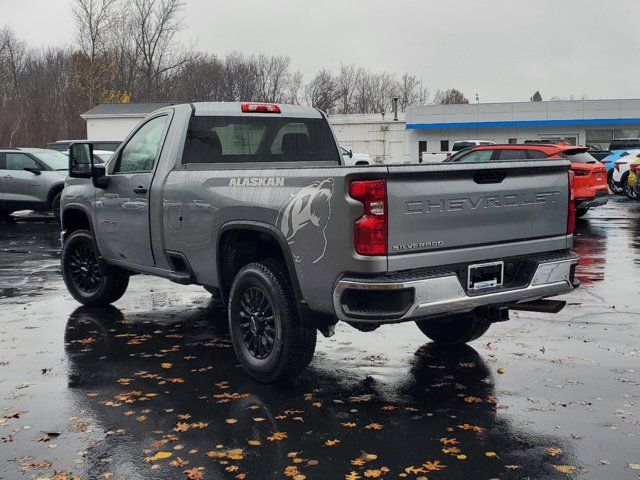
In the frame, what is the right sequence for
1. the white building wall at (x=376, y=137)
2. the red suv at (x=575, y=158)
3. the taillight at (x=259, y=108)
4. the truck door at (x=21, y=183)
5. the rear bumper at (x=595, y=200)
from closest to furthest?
1. the taillight at (x=259, y=108)
2. the red suv at (x=575, y=158)
3. the rear bumper at (x=595, y=200)
4. the truck door at (x=21, y=183)
5. the white building wall at (x=376, y=137)

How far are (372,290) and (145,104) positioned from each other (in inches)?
2109

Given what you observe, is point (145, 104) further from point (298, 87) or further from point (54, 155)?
point (298, 87)

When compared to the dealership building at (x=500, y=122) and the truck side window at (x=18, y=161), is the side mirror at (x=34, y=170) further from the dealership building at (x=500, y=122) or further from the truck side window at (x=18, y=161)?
the dealership building at (x=500, y=122)

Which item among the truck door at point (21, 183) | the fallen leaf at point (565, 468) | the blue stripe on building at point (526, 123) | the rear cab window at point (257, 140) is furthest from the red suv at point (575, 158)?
the blue stripe on building at point (526, 123)

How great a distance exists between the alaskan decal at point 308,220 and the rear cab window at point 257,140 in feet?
6.12

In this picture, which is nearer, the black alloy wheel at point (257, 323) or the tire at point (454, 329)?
the black alloy wheel at point (257, 323)

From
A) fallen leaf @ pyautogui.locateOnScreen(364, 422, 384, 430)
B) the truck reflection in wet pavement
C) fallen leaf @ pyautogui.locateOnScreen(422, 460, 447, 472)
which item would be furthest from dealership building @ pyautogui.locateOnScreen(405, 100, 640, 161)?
fallen leaf @ pyautogui.locateOnScreen(422, 460, 447, 472)

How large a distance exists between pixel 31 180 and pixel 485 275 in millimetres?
16738

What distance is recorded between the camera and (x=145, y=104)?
56000 millimetres

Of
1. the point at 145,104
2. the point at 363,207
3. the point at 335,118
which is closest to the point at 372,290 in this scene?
the point at 363,207

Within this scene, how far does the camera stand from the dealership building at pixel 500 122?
54.5 m

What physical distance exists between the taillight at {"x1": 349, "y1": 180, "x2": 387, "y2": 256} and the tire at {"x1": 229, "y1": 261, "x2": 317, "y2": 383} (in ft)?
3.13

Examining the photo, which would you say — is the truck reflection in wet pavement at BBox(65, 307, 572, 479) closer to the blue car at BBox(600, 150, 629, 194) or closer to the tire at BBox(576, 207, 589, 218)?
the tire at BBox(576, 207, 589, 218)

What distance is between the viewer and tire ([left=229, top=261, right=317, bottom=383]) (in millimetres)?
5617
